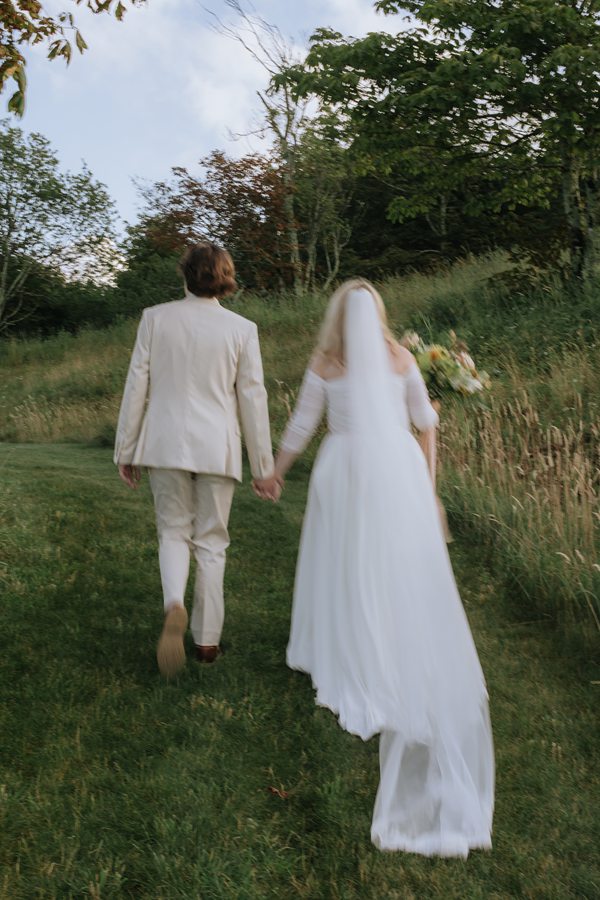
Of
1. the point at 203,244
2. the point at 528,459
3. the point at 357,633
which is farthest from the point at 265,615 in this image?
the point at 528,459

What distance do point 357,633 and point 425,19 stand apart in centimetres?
1096

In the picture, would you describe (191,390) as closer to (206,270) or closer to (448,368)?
(206,270)

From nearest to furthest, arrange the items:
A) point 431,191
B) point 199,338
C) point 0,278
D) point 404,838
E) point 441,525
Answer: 1. point 404,838
2. point 441,525
3. point 199,338
4. point 431,191
5. point 0,278

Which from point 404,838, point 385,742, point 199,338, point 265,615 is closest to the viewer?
point 404,838

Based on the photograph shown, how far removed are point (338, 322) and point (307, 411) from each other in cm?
45

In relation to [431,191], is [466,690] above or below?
below

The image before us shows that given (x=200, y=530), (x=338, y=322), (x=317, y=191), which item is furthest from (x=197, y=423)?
(x=317, y=191)

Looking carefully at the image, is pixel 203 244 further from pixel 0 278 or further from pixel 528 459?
pixel 0 278

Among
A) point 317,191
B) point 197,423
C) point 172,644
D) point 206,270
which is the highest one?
point 317,191

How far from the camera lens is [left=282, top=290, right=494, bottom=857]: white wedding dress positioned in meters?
3.32

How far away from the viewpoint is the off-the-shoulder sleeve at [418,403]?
418 cm

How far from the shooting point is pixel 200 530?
15.1 ft

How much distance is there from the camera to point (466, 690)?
3625mm

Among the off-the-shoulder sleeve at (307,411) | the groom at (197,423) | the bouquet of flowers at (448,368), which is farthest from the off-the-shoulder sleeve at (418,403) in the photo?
the bouquet of flowers at (448,368)
